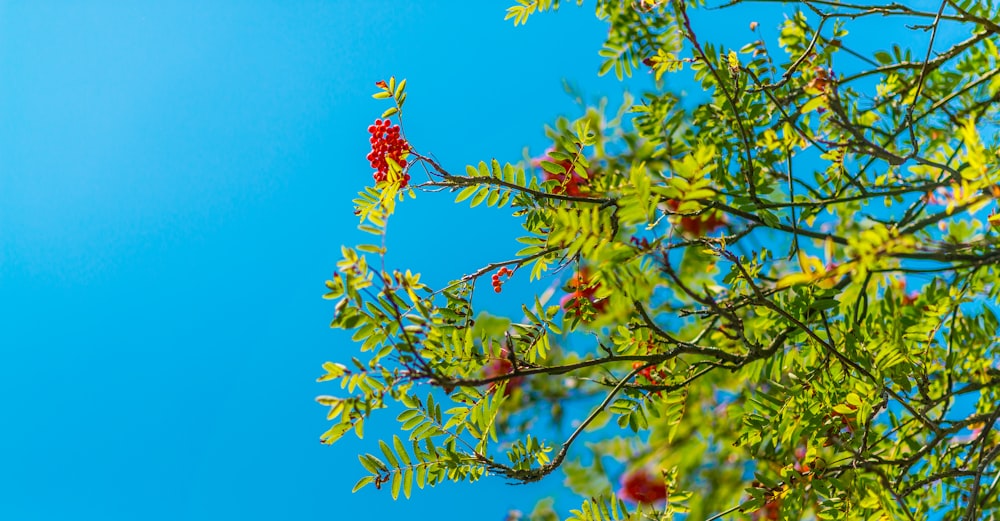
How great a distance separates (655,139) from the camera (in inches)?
107

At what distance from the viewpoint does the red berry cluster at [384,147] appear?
2062 mm

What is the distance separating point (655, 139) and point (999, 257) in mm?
1204

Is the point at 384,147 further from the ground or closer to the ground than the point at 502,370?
further from the ground

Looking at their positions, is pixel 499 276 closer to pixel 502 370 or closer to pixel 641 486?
pixel 502 370

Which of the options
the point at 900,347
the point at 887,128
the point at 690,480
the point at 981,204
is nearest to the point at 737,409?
the point at 690,480

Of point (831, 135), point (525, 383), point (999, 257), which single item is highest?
point (831, 135)

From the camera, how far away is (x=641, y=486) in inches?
123

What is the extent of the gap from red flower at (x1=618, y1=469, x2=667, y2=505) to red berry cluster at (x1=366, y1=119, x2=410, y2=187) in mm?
1511

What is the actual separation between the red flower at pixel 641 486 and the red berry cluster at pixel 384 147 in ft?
4.96

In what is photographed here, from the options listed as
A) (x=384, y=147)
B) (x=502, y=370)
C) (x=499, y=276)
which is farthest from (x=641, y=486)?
(x=384, y=147)

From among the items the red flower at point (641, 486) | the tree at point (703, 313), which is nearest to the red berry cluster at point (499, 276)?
the tree at point (703, 313)

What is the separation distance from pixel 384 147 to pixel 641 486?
5.86ft

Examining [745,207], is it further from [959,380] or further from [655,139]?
[959,380]

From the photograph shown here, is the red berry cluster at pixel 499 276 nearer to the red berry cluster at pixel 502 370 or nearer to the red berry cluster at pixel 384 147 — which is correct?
the red berry cluster at pixel 502 370
